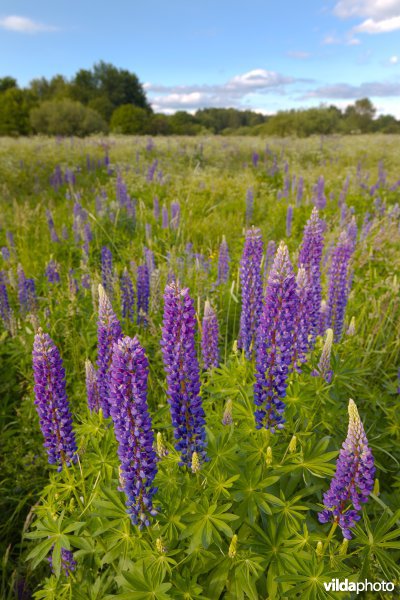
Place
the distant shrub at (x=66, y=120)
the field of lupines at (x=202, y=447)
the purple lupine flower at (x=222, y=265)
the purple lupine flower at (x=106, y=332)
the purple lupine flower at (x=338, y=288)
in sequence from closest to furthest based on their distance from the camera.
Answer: the field of lupines at (x=202, y=447) → the purple lupine flower at (x=106, y=332) → the purple lupine flower at (x=338, y=288) → the purple lupine flower at (x=222, y=265) → the distant shrub at (x=66, y=120)

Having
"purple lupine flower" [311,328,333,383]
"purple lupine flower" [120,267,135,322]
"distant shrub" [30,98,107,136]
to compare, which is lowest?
"purple lupine flower" [120,267,135,322]

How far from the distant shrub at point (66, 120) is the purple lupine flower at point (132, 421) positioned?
29.3 meters

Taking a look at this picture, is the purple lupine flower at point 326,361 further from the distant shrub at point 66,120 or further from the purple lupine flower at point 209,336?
the distant shrub at point 66,120

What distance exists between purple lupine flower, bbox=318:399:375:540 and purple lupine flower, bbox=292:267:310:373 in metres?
0.80

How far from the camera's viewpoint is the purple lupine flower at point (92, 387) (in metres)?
2.44

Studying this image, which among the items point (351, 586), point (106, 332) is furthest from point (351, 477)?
point (106, 332)

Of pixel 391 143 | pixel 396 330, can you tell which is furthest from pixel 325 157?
pixel 396 330

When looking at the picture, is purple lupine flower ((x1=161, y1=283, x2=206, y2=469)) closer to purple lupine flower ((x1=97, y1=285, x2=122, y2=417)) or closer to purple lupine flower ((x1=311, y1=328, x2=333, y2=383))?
purple lupine flower ((x1=97, y1=285, x2=122, y2=417))

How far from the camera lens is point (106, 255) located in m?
4.61

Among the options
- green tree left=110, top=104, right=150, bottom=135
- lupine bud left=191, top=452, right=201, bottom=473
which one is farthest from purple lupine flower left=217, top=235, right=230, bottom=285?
green tree left=110, top=104, right=150, bottom=135

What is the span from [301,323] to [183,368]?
96 cm

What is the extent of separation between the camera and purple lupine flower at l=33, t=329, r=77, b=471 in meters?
1.95

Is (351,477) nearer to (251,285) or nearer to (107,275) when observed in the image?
(251,285)

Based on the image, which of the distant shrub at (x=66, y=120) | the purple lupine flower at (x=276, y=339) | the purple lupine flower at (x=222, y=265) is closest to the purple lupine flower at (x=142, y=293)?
the purple lupine flower at (x=222, y=265)
